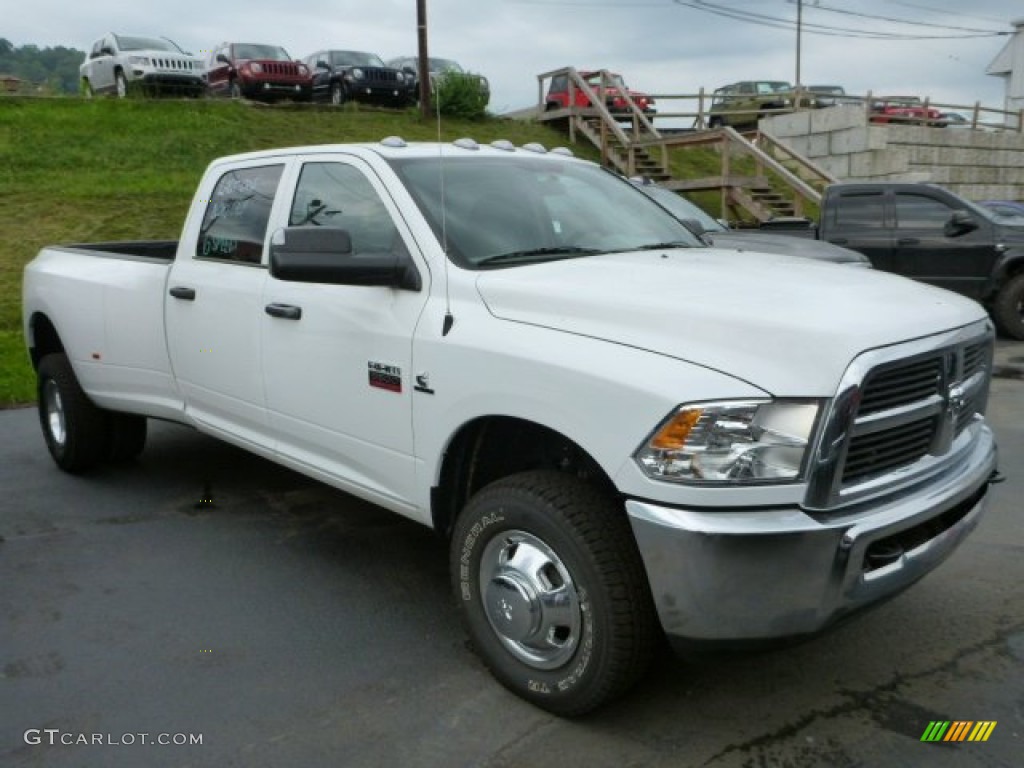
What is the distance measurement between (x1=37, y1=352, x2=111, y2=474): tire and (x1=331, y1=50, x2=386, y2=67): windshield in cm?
1910

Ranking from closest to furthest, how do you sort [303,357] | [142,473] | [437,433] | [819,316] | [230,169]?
[819,316] → [437,433] → [303,357] → [230,169] → [142,473]

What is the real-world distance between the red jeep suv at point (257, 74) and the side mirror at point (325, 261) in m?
19.7

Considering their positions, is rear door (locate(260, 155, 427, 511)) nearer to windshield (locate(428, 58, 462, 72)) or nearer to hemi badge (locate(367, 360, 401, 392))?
hemi badge (locate(367, 360, 401, 392))

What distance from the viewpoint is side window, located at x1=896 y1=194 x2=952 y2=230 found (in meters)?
10.8

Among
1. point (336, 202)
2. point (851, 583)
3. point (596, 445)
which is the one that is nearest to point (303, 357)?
point (336, 202)

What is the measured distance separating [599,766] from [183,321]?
3077 mm

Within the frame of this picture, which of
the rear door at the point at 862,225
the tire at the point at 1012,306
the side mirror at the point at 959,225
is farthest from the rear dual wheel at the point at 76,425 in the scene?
the tire at the point at 1012,306

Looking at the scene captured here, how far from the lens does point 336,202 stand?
4004mm

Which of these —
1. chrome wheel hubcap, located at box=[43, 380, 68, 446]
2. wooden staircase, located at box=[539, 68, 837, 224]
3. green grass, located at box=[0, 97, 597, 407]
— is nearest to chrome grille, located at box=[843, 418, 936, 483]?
chrome wheel hubcap, located at box=[43, 380, 68, 446]

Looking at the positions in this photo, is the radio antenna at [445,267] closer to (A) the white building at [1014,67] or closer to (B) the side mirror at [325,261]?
(B) the side mirror at [325,261]

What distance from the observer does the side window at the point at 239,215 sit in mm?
4391

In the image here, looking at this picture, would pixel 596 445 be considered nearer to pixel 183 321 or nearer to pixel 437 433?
pixel 437 433

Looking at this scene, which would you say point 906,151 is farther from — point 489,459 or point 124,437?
point 489,459

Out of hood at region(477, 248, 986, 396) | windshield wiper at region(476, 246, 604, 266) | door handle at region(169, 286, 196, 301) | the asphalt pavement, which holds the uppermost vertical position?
windshield wiper at region(476, 246, 604, 266)
